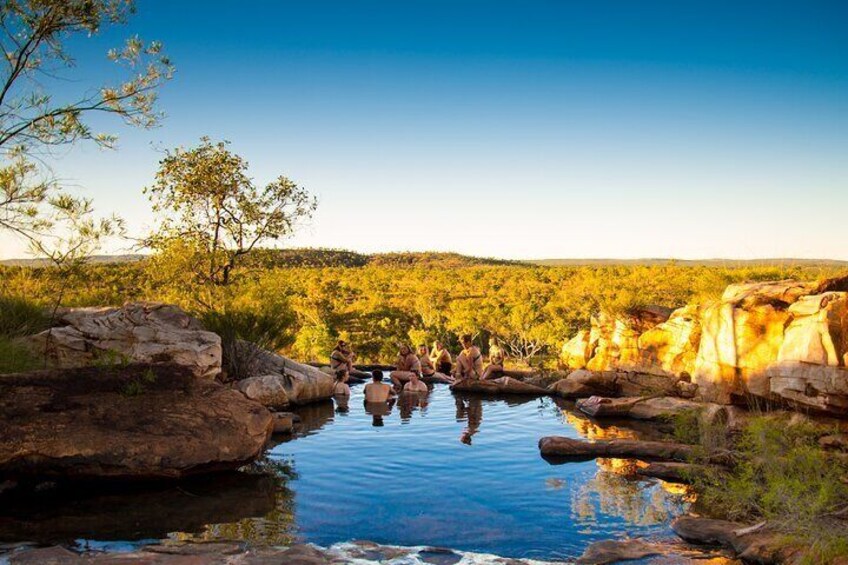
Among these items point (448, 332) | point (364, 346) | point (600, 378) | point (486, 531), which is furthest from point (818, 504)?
point (448, 332)

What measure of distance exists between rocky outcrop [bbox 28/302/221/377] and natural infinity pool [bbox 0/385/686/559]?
10.1ft

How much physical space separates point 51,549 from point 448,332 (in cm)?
4344

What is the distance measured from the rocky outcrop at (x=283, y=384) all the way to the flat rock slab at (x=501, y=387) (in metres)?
3.65

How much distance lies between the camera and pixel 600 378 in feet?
60.8

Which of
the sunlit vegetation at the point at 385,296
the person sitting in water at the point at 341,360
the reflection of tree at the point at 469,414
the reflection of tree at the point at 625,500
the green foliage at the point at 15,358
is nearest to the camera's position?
the reflection of tree at the point at 625,500

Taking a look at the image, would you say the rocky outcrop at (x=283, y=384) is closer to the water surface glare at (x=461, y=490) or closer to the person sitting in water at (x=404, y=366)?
the water surface glare at (x=461, y=490)

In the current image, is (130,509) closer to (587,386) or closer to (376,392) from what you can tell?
(376,392)

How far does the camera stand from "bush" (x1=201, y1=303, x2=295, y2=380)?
16.2m

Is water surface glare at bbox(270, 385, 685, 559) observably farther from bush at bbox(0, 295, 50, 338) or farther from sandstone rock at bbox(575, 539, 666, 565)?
bush at bbox(0, 295, 50, 338)

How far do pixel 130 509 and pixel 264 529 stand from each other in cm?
182

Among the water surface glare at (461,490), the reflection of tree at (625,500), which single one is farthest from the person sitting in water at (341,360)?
the reflection of tree at (625,500)

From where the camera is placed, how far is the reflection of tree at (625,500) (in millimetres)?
8562

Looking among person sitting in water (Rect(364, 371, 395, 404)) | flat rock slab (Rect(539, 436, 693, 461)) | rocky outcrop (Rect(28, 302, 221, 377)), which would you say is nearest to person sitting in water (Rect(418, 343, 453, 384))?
person sitting in water (Rect(364, 371, 395, 404))

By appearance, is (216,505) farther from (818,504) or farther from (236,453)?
(818,504)
